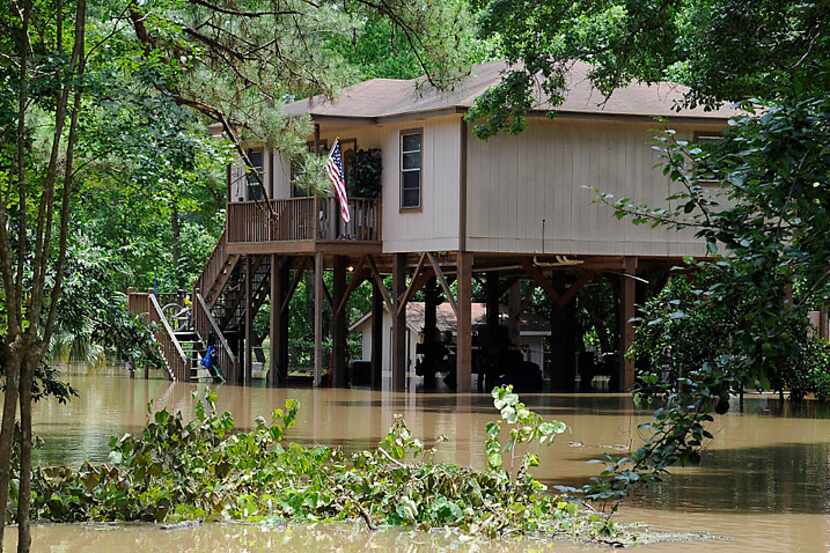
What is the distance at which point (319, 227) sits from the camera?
29.5m

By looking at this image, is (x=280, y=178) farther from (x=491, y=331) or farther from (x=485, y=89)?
(x=485, y=89)

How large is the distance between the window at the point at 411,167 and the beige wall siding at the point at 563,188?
1.57 metres

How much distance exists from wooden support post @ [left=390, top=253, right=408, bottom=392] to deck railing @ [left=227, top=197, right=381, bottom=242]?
31.5 inches

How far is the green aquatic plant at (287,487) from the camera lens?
10953mm

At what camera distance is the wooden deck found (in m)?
29.6

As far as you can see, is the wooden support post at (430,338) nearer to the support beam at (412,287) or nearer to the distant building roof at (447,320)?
the support beam at (412,287)

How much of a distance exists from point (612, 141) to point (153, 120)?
787 inches

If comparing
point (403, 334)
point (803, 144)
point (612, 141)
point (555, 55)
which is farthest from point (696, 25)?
point (803, 144)

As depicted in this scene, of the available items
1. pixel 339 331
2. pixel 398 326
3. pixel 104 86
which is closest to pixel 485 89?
pixel 398 326

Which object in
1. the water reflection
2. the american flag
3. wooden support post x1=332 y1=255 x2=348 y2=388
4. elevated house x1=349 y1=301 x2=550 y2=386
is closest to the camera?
the water reflection

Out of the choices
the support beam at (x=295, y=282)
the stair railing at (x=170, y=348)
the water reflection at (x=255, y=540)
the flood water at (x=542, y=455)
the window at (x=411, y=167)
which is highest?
the window at (x=411, y=167)

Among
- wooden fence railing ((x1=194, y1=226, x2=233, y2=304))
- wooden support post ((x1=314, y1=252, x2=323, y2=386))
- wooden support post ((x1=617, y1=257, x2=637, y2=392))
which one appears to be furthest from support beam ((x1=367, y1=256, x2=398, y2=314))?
wooden support post ((x1=617, y1=257, x2=637, y2=392))

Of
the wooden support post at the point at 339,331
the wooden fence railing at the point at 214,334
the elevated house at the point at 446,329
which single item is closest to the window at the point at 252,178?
the wooden support post at the point at 339,331

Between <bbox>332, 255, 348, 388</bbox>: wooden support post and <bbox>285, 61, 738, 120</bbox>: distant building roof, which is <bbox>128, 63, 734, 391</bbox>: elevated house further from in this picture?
<bbox>332, 255, 348, 388</bbox>: wooden support post
